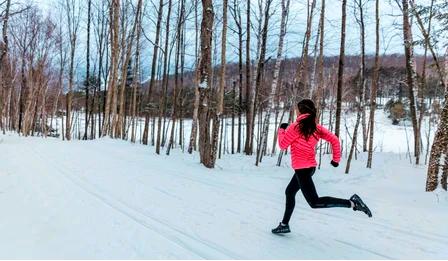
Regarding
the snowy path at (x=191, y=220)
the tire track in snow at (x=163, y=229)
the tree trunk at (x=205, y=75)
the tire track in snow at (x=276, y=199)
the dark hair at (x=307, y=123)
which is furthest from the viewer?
the tree trunk at (x=205, y=75)

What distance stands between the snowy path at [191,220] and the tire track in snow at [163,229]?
0.01 m

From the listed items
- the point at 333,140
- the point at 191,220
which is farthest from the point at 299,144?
the point at 191,220

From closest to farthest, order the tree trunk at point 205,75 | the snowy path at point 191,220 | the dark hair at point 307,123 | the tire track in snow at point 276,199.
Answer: the snowy path at point 191,220 → the dark hair at point 307,123 → the tire track in snow at point 276,199 → the tree trunk at point 205,75

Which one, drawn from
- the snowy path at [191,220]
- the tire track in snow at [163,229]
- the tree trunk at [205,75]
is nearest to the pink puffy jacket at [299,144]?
the snowy path at [191,220]

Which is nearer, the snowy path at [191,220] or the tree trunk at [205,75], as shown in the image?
the snowy path at [191,220]

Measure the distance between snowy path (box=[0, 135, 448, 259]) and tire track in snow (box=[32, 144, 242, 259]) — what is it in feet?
0.04

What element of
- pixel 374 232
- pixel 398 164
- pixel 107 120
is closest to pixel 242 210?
pixel 374 232

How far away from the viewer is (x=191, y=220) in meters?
6.11

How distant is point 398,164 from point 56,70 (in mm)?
33423

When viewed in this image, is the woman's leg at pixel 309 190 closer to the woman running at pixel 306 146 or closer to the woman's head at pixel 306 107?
the woman running at pixel 306 146

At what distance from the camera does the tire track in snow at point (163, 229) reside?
4.63 meters

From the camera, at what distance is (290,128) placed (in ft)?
17.5

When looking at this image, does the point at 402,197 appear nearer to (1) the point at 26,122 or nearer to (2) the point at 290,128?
(2) the point at 290,128

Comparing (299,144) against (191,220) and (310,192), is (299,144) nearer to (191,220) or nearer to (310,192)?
(310,192)
